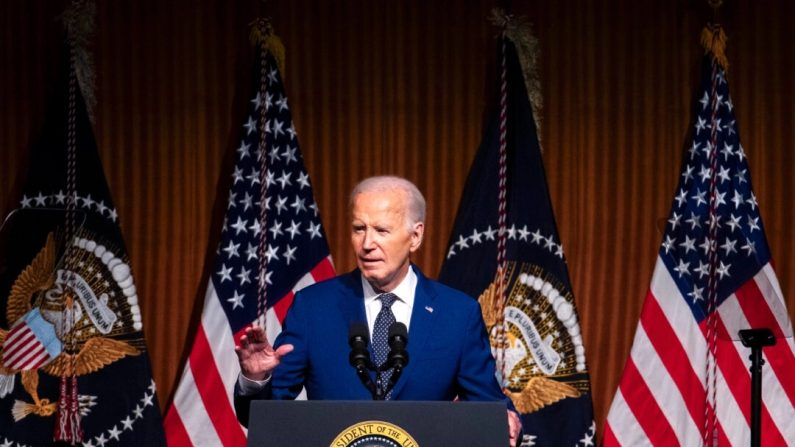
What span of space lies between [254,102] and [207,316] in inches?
37.3

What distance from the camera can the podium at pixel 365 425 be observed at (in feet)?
6.30

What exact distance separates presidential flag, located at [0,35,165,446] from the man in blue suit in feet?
6.21

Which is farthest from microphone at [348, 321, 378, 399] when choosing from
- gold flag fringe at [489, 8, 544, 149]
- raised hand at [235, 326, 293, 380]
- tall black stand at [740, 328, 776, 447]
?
gold flag fringe at [489, 8, 544, 149]

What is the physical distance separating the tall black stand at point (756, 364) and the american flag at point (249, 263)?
1836 millimetres

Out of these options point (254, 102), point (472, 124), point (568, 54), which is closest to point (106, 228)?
point (254, 102)

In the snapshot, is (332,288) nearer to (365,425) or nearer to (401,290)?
(401,290)

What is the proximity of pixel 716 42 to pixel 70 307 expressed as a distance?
9.83 feet

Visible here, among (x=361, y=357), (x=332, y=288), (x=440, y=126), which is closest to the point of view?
(x=361, y=357)

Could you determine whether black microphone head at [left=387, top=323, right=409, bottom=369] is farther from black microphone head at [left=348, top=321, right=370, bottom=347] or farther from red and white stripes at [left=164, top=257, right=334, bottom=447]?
red and white stripes at [left=164, top=257, right=334, bottom=447]

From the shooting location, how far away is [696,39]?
457 centimetres

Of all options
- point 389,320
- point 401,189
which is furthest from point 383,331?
point 401,189

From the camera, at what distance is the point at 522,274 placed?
4438 mm

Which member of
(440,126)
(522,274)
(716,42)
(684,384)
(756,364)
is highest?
(716,42)

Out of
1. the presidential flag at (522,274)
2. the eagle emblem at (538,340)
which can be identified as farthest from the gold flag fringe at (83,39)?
the eagle emblem at (538,340)
